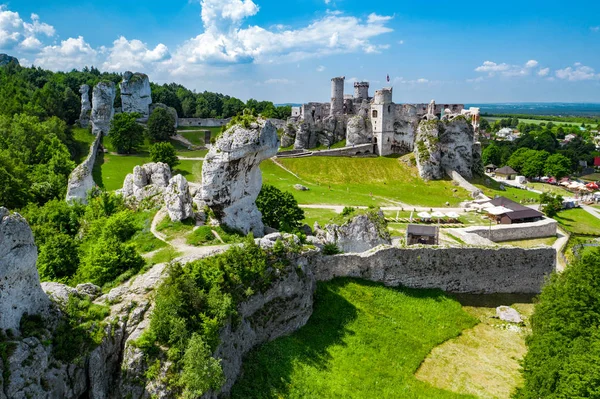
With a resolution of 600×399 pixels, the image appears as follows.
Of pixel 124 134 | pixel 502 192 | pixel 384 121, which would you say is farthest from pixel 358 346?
pixel 384 121

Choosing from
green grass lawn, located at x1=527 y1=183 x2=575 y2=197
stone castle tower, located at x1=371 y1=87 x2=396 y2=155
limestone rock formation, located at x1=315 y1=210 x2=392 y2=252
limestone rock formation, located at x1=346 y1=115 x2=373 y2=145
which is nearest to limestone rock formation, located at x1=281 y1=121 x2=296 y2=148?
limestone rock formation, located at x1=346 y1=115 x2=373 y2=145

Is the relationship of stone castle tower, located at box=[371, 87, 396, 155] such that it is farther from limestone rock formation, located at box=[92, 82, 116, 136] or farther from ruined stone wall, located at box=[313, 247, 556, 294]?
ruined stone wall, located at box=[313, 247, 556, 294]

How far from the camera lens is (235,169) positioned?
26.6 metres

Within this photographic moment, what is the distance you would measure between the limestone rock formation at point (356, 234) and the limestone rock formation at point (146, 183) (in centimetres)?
1251

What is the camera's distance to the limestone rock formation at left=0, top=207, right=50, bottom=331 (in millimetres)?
13109

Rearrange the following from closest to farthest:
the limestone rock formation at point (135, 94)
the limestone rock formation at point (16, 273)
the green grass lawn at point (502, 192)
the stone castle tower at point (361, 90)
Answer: the limestone rock formation at point (16, 273), the green grass lawn at point (502, 192), the limestone rock formation at point (135, 94), the stone castle tower at point (361, 90)

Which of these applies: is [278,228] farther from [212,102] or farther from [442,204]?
[212,102]

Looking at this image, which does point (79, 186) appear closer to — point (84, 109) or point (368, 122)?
point (84, 109)

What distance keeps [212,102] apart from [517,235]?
295 ft

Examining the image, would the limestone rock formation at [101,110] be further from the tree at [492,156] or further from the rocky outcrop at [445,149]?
the tree at [492,156]

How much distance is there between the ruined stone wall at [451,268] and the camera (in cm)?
2580

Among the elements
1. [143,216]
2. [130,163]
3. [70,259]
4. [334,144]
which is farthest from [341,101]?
[70,259]

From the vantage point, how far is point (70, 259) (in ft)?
70.8

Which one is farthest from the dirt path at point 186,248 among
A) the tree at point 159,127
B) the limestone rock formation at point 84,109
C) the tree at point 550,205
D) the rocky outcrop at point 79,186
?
the limestone rock formation at point 84,109
